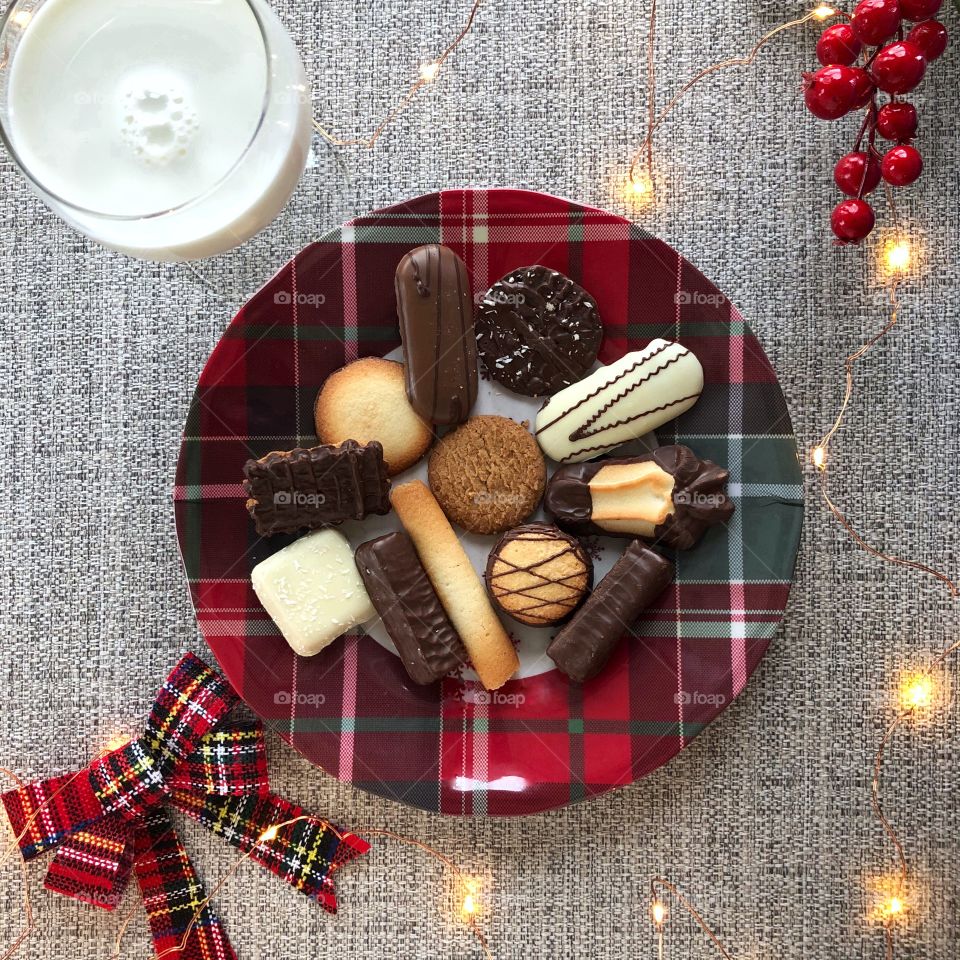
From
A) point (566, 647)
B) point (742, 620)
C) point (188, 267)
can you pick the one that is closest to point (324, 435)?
point (188, 267)

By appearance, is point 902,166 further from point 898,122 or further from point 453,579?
point 453,579

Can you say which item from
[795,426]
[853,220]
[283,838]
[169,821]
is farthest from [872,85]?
[169,821]

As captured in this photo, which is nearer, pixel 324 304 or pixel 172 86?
pixel 172 86

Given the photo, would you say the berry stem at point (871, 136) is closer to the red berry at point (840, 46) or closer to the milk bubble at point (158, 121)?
the red berry at point (840, 46)

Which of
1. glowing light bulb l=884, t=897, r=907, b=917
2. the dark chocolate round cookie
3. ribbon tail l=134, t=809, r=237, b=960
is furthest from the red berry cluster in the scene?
ribbon tail l=134, t=809, r=237, b=960

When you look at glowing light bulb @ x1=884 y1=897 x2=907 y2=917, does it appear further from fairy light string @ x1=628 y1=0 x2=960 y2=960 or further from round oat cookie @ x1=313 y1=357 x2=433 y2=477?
round oat cookie @ x1=313 y1=357 x2=433 y2=477

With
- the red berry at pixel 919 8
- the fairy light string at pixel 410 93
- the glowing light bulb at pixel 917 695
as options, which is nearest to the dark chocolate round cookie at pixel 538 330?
the fairy light string at pixel 410 93

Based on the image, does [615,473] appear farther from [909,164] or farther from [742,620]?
[909,164]
